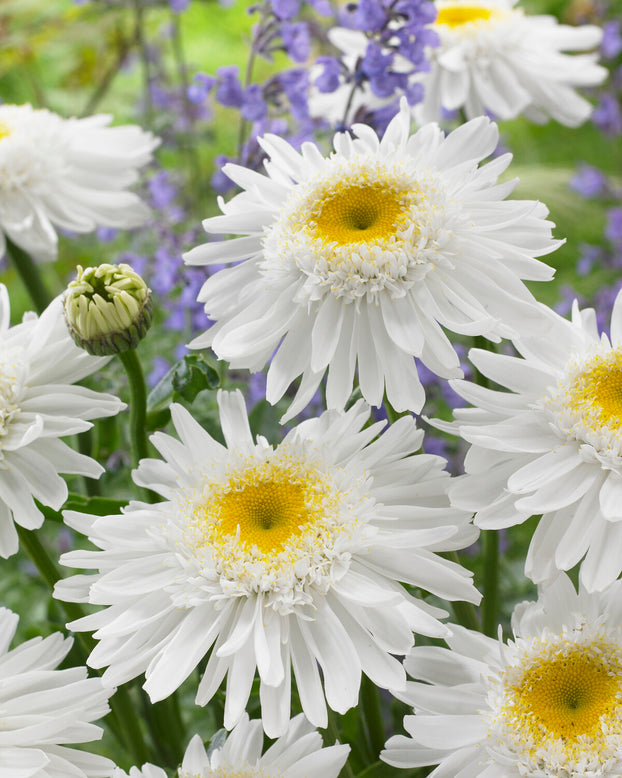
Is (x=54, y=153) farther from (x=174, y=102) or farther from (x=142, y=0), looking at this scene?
(x=174, y=102)


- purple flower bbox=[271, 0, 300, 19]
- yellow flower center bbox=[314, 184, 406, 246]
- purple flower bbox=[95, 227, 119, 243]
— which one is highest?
purple flower bbox=[271, 0, 300, 19]

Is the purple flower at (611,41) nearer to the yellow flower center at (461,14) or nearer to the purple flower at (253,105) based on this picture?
the yellow flower center at (461,14)

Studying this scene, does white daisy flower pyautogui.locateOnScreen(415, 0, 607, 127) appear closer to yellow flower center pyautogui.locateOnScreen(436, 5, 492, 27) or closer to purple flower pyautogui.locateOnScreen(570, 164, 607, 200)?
yellow flower center pyautogui.locateOnScreen(436, 5, 492, 27)

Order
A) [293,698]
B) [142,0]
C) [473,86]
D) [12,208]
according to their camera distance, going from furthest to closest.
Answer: [142,0] → [473,86] → [12,208] → [293,698]

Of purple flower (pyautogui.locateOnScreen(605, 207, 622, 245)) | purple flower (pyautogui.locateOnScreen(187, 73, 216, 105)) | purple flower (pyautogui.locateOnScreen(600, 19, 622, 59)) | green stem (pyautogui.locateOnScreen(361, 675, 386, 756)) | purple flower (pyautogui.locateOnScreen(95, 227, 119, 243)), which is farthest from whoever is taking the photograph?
purple flower (pyautogui.locateOnScreen(600, 19, 622, 59))

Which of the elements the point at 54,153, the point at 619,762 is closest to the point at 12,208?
the point at 54,153

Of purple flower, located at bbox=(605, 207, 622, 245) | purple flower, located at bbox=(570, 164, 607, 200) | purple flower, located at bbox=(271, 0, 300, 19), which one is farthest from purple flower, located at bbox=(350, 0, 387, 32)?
purple flower, located at bbox=(570, 164, 607, 200)

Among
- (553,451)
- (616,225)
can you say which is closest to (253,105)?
(553,451)
